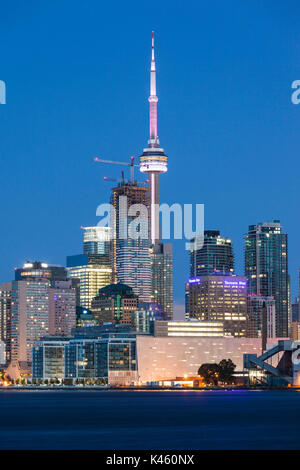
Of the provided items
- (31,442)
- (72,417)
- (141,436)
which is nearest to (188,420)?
(72,417)

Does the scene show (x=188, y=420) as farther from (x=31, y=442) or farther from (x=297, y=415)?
(x=31, y=442)

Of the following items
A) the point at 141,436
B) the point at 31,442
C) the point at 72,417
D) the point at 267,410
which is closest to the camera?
the point at 31,442
